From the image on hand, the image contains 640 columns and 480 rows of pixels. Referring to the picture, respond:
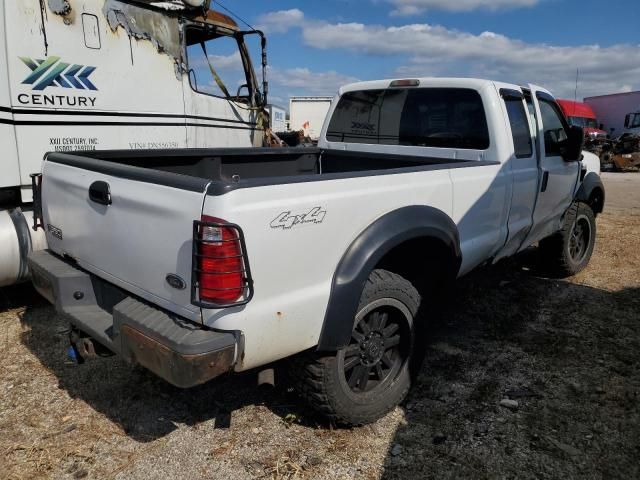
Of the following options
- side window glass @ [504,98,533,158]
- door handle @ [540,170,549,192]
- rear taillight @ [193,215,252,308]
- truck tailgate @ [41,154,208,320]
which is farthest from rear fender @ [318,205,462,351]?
door handle @ [540,170,549,192]

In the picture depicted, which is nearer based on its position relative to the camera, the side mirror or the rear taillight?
the rear taillight

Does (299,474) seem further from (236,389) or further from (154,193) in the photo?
(154,193)

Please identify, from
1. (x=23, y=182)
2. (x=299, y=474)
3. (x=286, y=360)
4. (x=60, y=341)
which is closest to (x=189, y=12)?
(x=23, y=182)

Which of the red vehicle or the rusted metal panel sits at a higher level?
the red vehicle

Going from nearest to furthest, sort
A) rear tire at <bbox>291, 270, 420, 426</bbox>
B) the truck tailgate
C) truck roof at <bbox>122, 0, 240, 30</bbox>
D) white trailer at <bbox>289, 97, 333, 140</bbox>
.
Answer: the truck tailgate, rear tire at <bbox>291, 270, 420, 426</bbox>, truck roof at <bbox>122, 0, 240, 30</bbox>, white trailer at <bbox>289, 97, 333, 140</bbox>

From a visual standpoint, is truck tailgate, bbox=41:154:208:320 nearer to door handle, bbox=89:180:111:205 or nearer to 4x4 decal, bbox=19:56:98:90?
door handle, bbox=89:180:111:205

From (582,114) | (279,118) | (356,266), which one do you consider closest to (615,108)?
(582,114)

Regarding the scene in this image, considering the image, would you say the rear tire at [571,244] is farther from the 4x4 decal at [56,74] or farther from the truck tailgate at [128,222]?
the 4x4 decal at [56,74]

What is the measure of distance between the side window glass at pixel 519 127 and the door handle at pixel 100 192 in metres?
2.90

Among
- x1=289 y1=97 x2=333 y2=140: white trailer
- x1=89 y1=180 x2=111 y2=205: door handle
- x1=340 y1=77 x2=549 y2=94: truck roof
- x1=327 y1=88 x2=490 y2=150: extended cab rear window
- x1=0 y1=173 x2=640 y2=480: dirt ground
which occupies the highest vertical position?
x1=289 y1=97 x2=333 y2=140: white trailer

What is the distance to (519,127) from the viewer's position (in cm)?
400

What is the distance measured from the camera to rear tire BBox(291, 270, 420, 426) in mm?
2553

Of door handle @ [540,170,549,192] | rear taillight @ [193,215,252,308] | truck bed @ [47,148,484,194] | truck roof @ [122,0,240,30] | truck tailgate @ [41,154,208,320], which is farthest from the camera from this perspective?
truck roof @ [122,0,240,30]

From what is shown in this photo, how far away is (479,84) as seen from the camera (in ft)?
12.4
